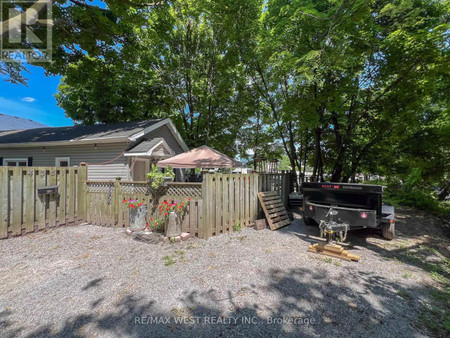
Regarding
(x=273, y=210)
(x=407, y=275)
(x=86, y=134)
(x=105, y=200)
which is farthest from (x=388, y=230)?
(x=86, y=134)

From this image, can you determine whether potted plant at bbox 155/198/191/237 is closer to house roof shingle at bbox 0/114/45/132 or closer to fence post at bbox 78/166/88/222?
fence post at bbox 78/166/88/222

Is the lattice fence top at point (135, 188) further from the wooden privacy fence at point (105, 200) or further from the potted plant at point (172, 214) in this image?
the potted plant at point (172, 214)

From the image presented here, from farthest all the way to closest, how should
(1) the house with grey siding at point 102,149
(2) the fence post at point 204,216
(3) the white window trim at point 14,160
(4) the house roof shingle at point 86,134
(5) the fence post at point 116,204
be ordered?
(3) the white window trim at point 14,160 < (4) the house roof shingle at point 86,134 < (1) the house with grey siding at point 102,149 < (5) the fence post at point 116,204 < (2) the fence post at point 204,216

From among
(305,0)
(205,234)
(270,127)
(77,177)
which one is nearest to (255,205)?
(205,234)

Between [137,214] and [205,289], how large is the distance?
10.3ft

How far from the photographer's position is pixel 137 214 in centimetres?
512

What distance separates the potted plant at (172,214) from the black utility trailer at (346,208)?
9.80ft

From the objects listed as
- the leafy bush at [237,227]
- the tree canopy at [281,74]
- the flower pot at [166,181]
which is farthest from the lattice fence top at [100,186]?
the tree canopy at [281,74]

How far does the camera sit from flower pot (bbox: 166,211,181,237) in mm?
4520

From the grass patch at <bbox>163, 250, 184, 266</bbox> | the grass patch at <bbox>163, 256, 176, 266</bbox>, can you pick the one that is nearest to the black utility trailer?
the grass patch at <bbox>163, 250, 184, 266</bbox>

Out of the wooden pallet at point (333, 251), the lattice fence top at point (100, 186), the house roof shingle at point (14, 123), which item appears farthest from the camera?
the house roof shingle at point (14, 123)

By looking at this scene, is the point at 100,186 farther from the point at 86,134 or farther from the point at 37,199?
the point at 86,134

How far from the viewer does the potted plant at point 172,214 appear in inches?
179

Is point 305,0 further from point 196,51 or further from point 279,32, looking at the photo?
point 196,51
